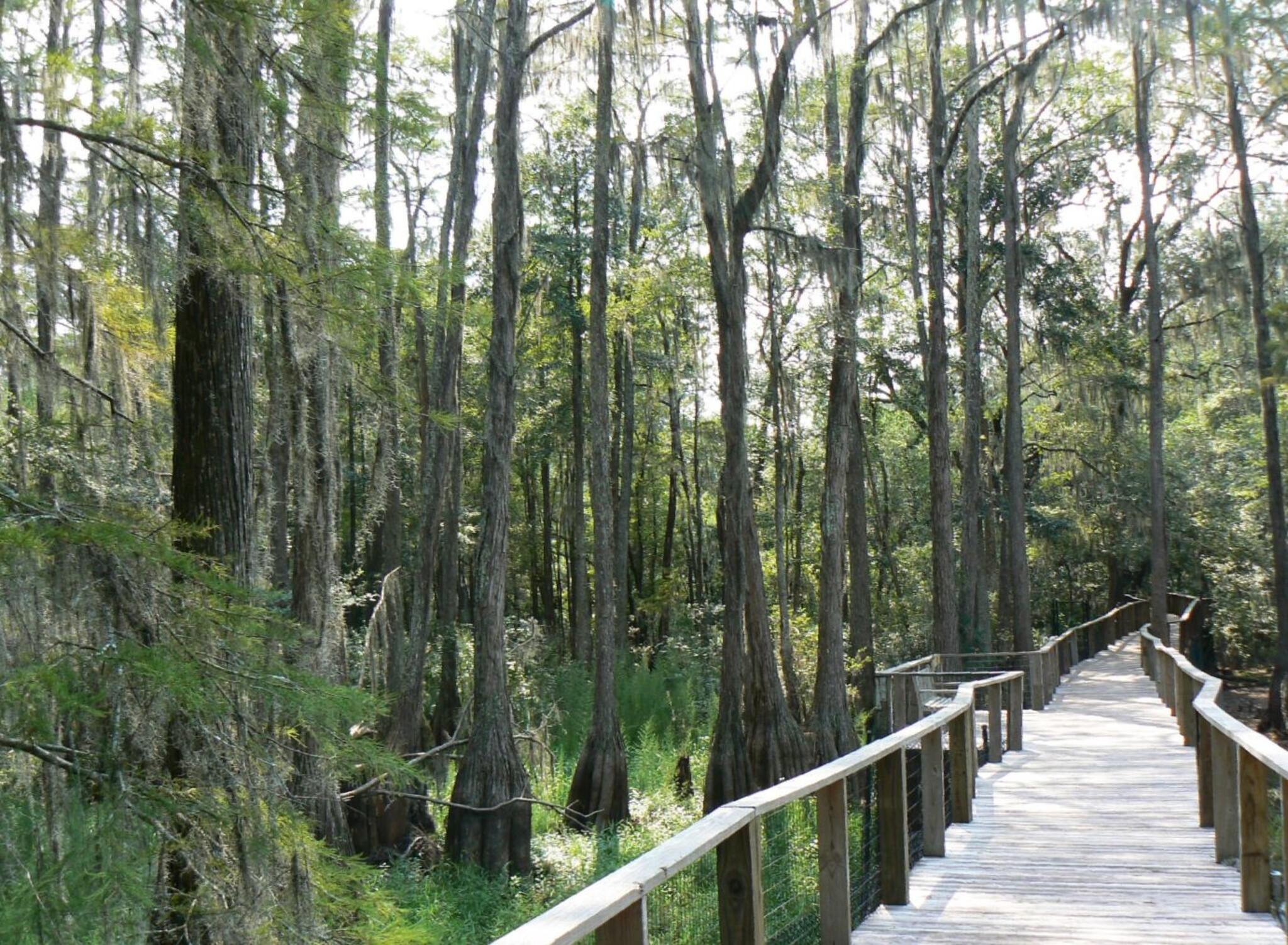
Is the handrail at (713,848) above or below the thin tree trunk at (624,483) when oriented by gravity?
below

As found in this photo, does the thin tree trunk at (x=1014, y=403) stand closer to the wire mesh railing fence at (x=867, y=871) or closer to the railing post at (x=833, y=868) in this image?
the wire mesh railing fence at (x=867, y=871)

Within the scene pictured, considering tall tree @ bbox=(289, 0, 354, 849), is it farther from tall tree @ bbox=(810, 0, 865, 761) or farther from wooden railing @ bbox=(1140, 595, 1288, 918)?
tall tree @ bbox=(810, 0, 865, 761)

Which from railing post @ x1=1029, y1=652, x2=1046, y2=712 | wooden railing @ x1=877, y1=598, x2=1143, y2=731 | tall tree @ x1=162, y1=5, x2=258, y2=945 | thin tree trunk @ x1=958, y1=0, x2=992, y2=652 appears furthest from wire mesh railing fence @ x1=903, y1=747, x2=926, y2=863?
thin tree trunk @ x1=958, y1=0, x2=992, y2=652

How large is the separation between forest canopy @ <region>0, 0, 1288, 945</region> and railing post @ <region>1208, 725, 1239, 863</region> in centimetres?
470

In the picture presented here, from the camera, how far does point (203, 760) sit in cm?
345

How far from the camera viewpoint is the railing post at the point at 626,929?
2.89 metres

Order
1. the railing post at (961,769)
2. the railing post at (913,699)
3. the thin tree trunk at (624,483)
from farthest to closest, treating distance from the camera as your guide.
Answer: the thin tree trunk at (624,483) < the railing post at (913,699) < the railing post at (961,769)

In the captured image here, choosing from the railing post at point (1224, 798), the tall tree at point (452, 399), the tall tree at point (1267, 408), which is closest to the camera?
the railing post at point (1224, 798)

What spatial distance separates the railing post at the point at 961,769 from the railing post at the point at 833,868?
11.7 feet

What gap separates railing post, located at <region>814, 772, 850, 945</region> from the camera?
506cm

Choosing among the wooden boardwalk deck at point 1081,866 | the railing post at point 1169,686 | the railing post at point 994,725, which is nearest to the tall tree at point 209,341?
the wooden boardwalk deck at point 1081,866

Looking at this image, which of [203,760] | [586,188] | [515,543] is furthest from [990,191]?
[203,760]

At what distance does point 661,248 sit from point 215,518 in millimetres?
16118

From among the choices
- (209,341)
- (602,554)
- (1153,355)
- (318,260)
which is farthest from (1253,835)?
(1153,355)
